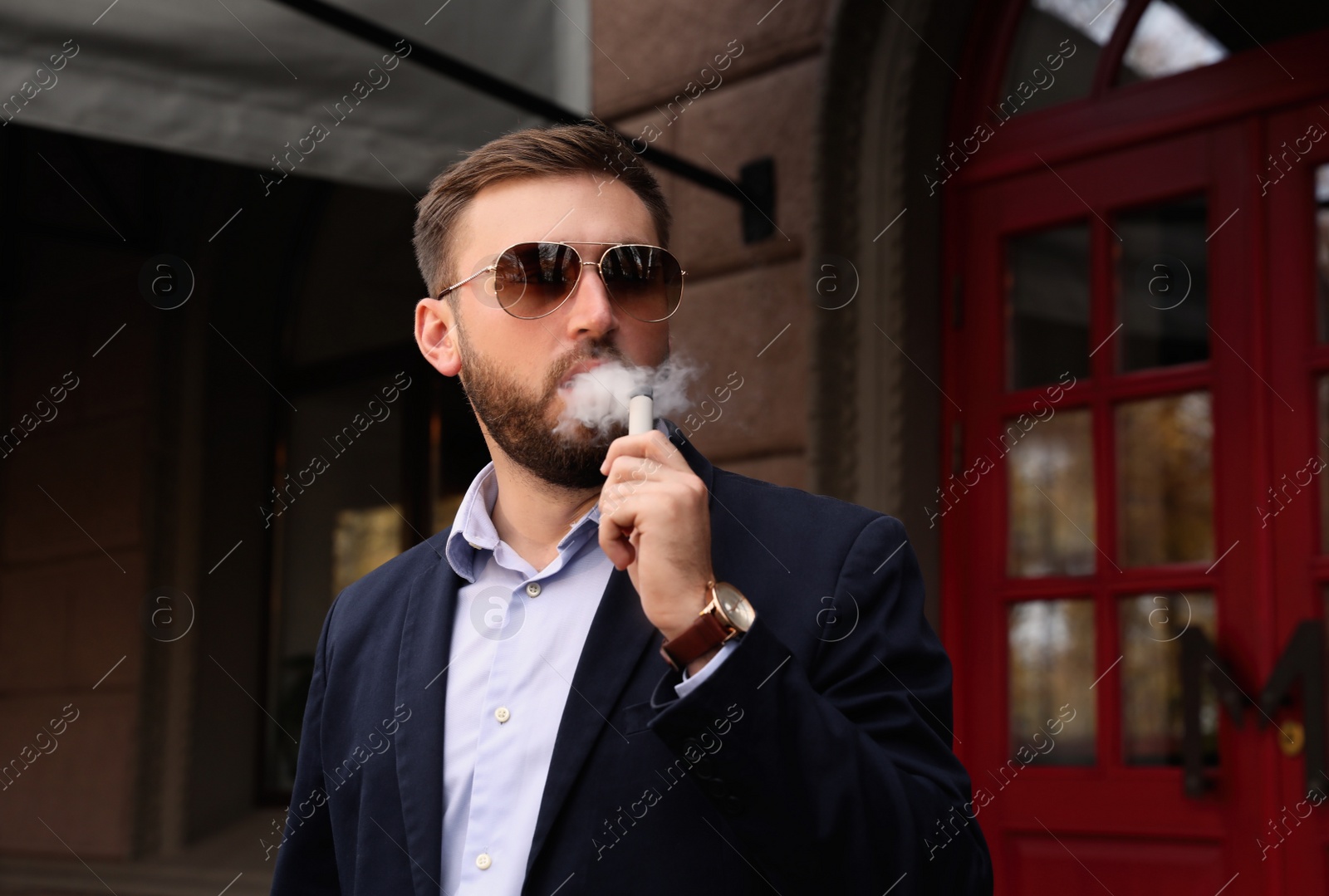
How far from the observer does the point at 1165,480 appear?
350 centimetres

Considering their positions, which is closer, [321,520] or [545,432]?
[545,432]

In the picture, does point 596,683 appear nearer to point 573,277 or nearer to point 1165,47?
point 573,277

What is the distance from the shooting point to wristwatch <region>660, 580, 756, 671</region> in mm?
1315

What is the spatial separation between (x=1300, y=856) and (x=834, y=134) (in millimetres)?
2693

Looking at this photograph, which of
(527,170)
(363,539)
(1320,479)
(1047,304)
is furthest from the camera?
(363,539)

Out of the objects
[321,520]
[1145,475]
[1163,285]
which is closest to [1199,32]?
[1163,285]

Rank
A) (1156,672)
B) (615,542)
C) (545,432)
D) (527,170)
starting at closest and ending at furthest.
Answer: (615,542) → (545,432) → (527,170) → (1156,672)

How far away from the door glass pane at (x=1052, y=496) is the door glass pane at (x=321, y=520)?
3853 mm

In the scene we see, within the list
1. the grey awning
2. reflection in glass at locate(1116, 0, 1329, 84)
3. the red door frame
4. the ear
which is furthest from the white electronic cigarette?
reflection in glass at locate(1116, 0, 1329, 84)

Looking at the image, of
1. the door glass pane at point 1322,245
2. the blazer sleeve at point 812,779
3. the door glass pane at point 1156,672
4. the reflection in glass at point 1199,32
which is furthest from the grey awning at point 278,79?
the blazer sleeve at point 812,779

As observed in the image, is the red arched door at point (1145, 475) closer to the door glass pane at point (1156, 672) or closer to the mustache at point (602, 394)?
the door glass pane at point (1156, 672)

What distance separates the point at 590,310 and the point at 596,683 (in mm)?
547

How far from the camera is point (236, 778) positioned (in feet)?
22.9

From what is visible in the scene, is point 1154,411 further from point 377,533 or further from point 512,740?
point 377,533
